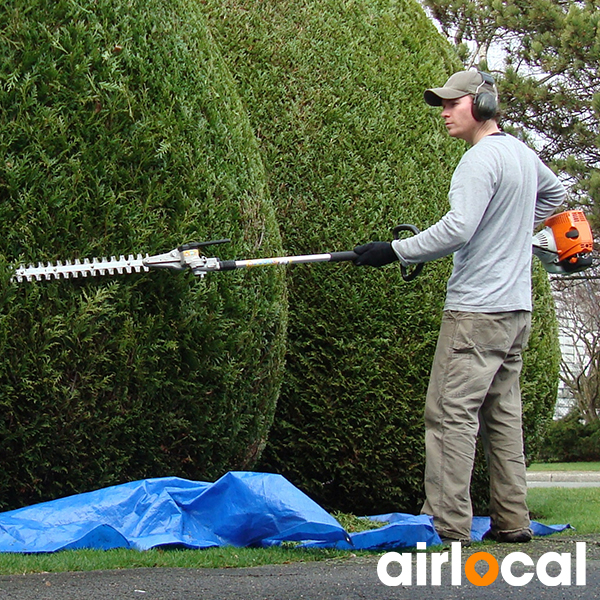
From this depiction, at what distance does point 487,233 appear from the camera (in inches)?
153

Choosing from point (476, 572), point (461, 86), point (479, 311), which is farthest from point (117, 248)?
point (476, 572)

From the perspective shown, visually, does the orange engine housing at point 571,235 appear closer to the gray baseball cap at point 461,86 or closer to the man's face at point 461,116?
the man's face at point 461,116

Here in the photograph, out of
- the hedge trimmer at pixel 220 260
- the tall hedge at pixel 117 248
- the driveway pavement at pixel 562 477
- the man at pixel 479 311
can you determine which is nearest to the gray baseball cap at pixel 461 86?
the man at pixel 479 311

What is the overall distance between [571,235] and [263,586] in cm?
240

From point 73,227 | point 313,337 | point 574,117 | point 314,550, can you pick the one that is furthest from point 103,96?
point 574,117

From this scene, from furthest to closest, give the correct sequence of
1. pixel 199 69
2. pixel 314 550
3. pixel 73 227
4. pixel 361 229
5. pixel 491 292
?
pixel 361 229, pixel 199 69, pixel 491 292, pixel 73 227, pixel 314 550

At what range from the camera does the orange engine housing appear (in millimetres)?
4258

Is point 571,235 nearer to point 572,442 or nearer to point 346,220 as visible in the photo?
point 346,220

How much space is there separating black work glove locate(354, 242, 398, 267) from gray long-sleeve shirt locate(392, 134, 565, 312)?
→ 42 mm

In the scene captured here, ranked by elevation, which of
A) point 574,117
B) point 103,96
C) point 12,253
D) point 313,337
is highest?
point 574,117

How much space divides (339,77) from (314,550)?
106 inches

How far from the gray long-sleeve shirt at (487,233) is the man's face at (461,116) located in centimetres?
14

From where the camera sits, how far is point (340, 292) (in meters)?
4.71

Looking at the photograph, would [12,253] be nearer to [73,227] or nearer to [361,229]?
[73,227]
